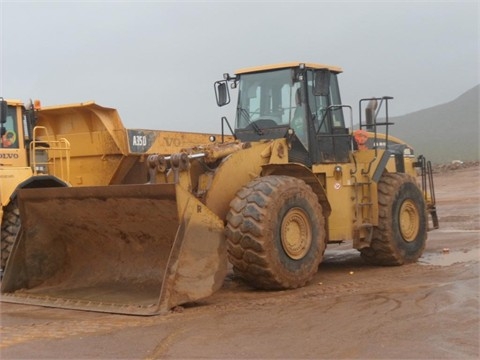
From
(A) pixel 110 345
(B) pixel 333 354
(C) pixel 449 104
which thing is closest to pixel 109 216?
(A) pixel 110 345

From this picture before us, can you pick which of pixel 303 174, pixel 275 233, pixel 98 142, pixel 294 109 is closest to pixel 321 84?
pixel 294 109

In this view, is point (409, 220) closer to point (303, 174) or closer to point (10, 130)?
point (303, 174)

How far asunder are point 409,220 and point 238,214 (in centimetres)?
383

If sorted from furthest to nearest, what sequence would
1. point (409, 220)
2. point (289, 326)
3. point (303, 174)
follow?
point (409, 220) < point (303, 174) < point (289, 326)

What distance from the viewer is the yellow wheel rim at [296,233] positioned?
7.69 metres

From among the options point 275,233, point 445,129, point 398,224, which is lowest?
point 398,224

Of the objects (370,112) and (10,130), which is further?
(10,130)

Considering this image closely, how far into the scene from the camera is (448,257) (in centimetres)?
1040

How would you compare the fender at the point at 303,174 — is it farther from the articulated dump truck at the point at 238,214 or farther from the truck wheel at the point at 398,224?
the truck wheel at the point at 398,224

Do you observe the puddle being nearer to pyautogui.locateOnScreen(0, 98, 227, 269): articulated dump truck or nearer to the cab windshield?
the cab windshield

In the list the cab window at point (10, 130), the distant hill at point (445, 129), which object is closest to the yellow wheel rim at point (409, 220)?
the cab window at point (10, 130)

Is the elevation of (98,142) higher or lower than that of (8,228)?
higher

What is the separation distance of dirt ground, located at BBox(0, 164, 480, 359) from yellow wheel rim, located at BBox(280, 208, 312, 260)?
44 centimetres

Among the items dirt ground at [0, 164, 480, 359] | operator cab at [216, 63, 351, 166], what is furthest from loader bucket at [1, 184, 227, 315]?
operator cab at [216, 63, 351, 166]
